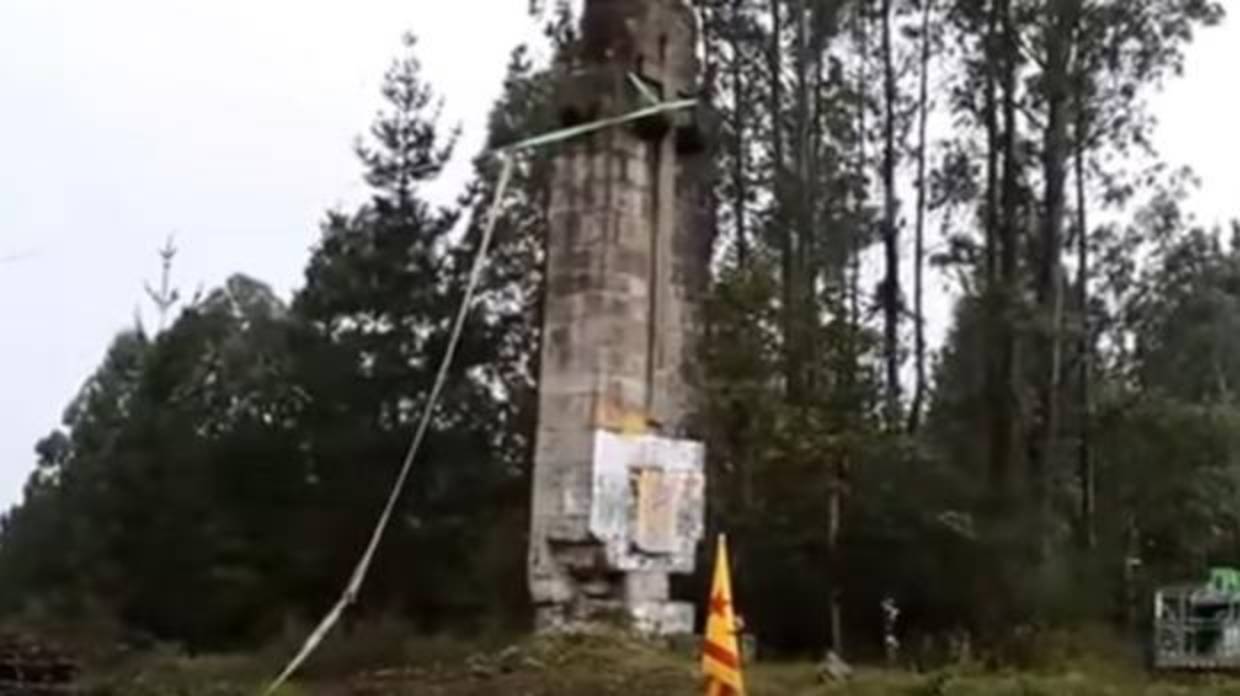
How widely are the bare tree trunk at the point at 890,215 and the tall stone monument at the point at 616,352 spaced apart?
44.7ft

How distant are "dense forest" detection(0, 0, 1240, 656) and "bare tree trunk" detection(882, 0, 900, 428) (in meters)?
0.06

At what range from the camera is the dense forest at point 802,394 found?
80.9ft

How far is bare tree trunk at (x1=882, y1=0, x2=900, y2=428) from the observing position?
1200 inches

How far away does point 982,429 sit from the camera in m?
28.4

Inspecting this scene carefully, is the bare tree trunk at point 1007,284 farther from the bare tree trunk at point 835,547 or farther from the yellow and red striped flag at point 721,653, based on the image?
the yellow and red striped flag at point 721,653

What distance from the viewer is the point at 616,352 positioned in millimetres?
16047

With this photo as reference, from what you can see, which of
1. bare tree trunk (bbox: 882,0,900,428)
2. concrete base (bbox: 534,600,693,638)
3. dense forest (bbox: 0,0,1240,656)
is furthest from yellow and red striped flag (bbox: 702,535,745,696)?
bare tree trunk (bbox: 882,0,900,428)

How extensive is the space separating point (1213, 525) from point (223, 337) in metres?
17.8

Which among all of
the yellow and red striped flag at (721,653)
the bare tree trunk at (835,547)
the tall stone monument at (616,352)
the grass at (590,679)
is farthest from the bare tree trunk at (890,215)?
the yellow and red striped flag at (721,653)

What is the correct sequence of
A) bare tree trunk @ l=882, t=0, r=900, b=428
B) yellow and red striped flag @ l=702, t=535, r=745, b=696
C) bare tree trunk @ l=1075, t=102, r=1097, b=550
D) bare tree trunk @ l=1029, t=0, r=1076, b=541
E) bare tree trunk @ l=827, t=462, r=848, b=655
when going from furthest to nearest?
bare tree trunk @ l=882, t=0, r=900, b=428
bare tree trunk @ l=1075, t=102, r=1097, b=550
bare tree trunk @ l=1029, t=0, r=1076, b=541
bare tree trunk @ l=827, t=462, r=848, b=655
yellow and red striped flag @ l=702, t=535, r=745, b=696

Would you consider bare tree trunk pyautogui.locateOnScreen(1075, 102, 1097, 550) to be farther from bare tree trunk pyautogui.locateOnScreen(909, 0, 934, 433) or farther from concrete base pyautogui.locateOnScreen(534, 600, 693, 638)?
concrete base pyautogui.locateOnScreen(534, 600, 693, 638)

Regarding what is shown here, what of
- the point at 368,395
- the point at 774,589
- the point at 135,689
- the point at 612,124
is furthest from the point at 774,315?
the point at 135,689

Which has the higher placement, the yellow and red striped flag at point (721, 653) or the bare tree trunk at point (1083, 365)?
the bare tree trunk at point (1083, 365)

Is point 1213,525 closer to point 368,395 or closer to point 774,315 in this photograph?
point 774,315
